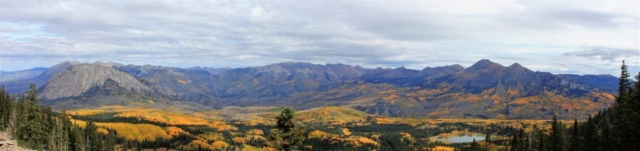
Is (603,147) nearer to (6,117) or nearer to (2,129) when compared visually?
(2,129)

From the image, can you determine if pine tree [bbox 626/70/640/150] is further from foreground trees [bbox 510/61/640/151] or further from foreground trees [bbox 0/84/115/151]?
foreground trees [bbox 0/84/115/151]

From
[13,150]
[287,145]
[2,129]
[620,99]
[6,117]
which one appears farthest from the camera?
[6,117]

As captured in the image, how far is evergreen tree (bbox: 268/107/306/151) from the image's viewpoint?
2459 inches

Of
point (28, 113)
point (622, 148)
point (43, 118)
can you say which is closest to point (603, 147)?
point (622, 148)

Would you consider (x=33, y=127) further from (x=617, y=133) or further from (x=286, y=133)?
(x=617, y=133)

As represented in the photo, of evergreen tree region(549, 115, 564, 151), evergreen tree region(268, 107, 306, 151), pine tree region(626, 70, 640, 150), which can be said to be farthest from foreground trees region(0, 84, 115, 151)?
evergreen tree region(549, 115, 564, 151)

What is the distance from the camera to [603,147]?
84312mm

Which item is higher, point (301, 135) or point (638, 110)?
point (638, 110)

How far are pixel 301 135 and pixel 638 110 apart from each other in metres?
41.3

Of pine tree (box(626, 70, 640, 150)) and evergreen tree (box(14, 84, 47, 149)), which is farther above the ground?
pine tree (box(626, 70, 640, 150))

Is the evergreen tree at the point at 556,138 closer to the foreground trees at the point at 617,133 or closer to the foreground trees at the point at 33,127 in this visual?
the foreground trees at the point at 617,133

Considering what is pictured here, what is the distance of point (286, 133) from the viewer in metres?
63.2

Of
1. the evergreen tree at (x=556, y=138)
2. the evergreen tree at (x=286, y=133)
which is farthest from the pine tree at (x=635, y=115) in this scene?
the evergreen tree at (x=556, y=138)

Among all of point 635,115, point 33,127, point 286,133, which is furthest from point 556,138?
point 33,127
